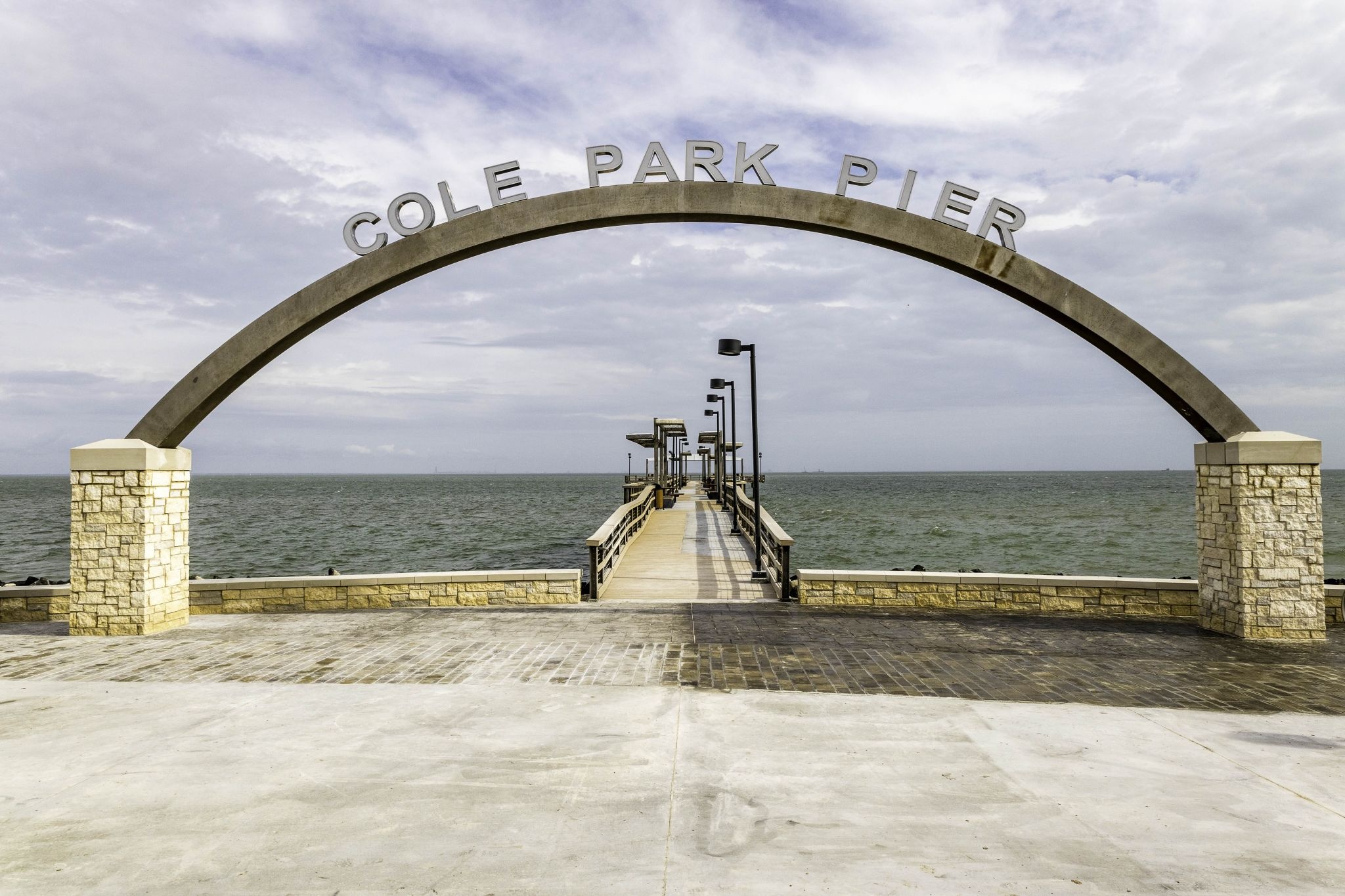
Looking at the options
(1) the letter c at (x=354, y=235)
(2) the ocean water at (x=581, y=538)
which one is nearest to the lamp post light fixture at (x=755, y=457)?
(1) the letter c at (x=354, y=235)

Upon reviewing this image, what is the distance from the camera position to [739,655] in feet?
27.8

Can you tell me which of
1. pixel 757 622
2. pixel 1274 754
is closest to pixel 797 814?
pixel 1274 754

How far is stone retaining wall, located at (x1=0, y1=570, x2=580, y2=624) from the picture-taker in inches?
462

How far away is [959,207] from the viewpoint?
10.0 meters

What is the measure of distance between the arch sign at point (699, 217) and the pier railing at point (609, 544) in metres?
4.76

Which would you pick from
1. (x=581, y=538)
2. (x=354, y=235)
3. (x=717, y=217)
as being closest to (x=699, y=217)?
(x=717, y=217)

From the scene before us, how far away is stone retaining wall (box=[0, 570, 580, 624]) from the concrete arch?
2662 mm

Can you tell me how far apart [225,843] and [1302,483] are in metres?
12.0

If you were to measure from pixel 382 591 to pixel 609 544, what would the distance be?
4790mm

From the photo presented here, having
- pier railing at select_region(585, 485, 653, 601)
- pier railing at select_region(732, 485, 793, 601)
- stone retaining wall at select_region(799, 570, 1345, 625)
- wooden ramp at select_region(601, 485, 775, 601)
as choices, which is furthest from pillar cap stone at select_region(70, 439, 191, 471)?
stone retaining wall at select_region(799, 570, 1345, 625)

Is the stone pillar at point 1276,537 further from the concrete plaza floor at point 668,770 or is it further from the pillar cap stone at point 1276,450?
the concrete plaza floor at point 668,770

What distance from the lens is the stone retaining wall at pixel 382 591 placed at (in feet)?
38.5

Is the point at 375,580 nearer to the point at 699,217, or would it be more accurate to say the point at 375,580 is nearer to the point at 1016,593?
the point at 699,217

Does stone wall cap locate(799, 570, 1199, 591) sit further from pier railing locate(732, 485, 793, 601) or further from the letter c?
the letter c
